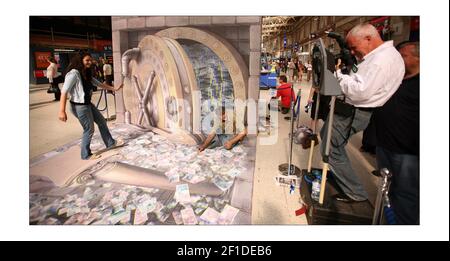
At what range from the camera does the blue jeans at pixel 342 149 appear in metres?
2.33

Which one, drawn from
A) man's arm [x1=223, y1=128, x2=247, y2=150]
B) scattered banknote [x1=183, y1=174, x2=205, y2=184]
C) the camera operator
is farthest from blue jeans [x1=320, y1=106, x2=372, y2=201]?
man's arm [x1=223, y1=128, x2=247, y2=150]

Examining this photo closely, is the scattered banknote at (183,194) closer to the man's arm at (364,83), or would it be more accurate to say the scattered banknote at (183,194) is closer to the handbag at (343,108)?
the handbag at (343,108)

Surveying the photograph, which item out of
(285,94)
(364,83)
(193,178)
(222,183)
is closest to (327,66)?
(364,83)

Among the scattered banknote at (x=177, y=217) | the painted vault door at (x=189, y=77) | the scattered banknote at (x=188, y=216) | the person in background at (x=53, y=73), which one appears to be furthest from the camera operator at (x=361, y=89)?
Answer: the person in background at (x=53, y=73)

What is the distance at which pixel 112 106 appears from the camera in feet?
26.1

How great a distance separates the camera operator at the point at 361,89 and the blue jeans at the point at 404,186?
0.29m

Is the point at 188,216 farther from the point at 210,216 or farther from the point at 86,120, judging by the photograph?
the point at 86,120

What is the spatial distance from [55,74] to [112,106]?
1950mm

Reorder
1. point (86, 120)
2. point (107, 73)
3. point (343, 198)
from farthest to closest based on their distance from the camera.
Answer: point (107, 73), point (86, 120), point (343, 198)

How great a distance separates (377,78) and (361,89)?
133 millimetres

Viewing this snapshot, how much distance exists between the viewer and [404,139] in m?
2.06
